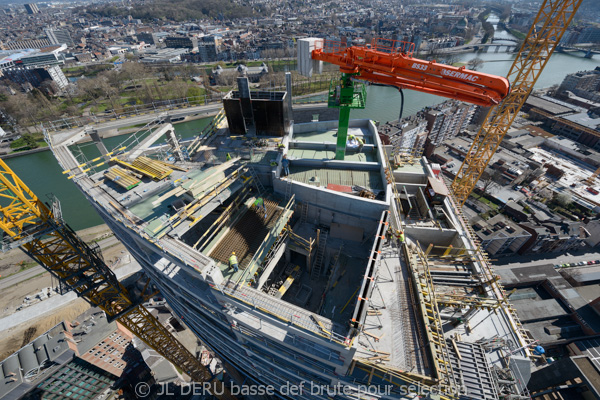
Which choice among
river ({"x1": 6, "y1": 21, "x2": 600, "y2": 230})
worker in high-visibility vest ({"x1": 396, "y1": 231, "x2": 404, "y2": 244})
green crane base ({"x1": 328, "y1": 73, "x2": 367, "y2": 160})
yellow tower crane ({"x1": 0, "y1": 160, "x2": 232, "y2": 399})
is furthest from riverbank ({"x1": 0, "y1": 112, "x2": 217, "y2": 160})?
worker in high-visibility vest ({"x1": 396, "y1": 231, "x2": 404, "y2": 244})

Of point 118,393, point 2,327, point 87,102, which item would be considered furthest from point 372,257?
point 87,102

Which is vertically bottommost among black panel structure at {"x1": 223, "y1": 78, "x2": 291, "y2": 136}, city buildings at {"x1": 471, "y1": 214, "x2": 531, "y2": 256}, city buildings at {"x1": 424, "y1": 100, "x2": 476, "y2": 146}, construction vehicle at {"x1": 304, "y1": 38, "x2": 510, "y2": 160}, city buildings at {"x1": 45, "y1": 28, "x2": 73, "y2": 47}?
city buildings at {"x1": 471, "y1": 214, "x2": 531, "y2": 256}

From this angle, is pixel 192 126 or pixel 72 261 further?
pixel 192 126

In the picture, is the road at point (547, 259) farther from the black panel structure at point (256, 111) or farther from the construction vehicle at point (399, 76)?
the black panel structure at point (256, 111)

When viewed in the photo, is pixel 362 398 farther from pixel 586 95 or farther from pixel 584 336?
pixel 586 95

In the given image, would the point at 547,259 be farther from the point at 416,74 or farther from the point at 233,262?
the point at 233,262

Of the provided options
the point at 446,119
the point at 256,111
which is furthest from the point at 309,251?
the point at 446,119

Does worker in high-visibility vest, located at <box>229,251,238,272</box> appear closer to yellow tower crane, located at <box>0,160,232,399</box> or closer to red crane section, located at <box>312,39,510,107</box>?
yellow tower crane, located at <box>0,160,232,399</box>
